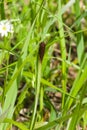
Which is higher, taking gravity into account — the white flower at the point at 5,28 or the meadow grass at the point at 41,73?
the white flower at the point at 5,28

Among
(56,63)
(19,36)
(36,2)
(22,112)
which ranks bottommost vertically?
(22,112)

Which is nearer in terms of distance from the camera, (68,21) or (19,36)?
(19,36)

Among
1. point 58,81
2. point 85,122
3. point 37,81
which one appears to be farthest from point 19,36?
point 37,81

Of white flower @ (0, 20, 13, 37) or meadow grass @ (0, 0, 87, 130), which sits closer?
meadow grass @ (0, 0, 87, 130)

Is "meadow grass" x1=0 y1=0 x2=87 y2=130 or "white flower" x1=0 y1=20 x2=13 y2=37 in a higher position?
"white flower" x1=0 y1=20 x2=13 y2=37

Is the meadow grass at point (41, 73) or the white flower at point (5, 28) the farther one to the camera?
the white flower at point (5, 28)

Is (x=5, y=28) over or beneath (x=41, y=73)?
over

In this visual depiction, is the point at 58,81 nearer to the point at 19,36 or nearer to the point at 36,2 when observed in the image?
the point at 19,36

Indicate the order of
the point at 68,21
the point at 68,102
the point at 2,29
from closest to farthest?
1. the point at 68,102
2. the point at 2,29
3. the point at 68,21
